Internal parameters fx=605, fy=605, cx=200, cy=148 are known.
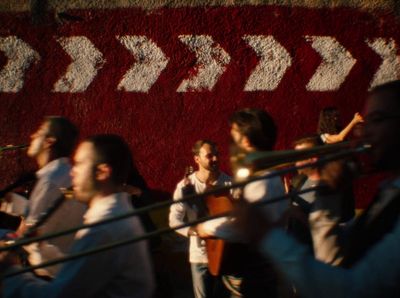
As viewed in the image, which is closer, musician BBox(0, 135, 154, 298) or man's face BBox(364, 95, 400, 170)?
man's face BBox(364, 95, 400, 170)

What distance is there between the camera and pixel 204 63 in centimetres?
632

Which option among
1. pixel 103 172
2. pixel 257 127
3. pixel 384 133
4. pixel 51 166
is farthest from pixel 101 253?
pixel 51 166

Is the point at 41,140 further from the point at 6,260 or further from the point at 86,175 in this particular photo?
the point at 6,260

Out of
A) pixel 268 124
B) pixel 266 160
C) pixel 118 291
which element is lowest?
pixel 118 291

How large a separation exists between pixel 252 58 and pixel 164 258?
227cm

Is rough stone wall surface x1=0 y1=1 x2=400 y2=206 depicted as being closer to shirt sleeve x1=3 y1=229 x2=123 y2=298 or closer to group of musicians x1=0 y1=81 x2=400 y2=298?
group of musicians x1=0 y1=81 x2=400 y2=298

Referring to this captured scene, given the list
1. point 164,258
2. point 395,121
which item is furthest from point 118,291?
point 164,258

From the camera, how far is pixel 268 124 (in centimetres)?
341

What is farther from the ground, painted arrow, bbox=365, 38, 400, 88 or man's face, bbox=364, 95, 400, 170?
painted arrow, bbox=365, 38, 400, 88

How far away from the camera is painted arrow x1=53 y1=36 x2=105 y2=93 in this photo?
247 inches

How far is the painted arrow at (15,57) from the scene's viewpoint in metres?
6.25

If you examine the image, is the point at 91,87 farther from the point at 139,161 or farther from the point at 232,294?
the point at 232,294

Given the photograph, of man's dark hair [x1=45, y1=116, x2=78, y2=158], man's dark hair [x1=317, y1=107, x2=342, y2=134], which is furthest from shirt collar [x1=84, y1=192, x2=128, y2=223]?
man's dark hair [x1=317, y1=107, x2=342, y2=134]

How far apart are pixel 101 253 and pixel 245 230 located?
801 mm
